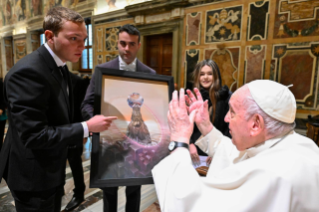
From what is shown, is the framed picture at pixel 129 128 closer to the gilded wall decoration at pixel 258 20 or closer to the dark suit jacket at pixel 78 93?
the dark suit jacket at pixel 78 93

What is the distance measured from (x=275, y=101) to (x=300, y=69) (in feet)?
14.2

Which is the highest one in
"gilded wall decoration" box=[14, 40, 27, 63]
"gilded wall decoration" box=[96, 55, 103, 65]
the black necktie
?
"gilded wall decoration" box=[14, 40, 27, 63]

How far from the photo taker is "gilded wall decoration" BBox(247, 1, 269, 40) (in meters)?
4.67

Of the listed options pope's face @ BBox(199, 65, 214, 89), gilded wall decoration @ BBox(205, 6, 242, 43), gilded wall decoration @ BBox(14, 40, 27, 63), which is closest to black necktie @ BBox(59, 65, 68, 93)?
pope's face @ BBox(199, 65, 214, 89)

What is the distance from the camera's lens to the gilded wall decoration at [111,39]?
7321mm

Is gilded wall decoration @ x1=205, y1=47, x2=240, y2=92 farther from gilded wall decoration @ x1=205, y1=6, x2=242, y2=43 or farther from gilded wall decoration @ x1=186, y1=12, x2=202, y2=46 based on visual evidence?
gilded wall decoration @ x1=186, y1=12, x2=202, y2=46

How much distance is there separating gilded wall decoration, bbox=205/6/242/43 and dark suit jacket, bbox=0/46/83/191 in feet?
16.1

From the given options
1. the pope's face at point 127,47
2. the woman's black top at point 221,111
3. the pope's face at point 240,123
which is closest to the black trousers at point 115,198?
the woman's black top at point 221,111

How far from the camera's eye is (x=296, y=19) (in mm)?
4332

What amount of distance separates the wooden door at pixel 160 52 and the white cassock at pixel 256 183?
565 centimetres

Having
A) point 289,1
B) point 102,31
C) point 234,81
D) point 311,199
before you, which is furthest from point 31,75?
point 102,31

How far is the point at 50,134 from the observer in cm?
113

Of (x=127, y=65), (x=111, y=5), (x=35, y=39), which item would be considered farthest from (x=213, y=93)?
(x=35, y=39)

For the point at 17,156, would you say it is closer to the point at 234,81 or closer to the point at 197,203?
the point at 197,203
